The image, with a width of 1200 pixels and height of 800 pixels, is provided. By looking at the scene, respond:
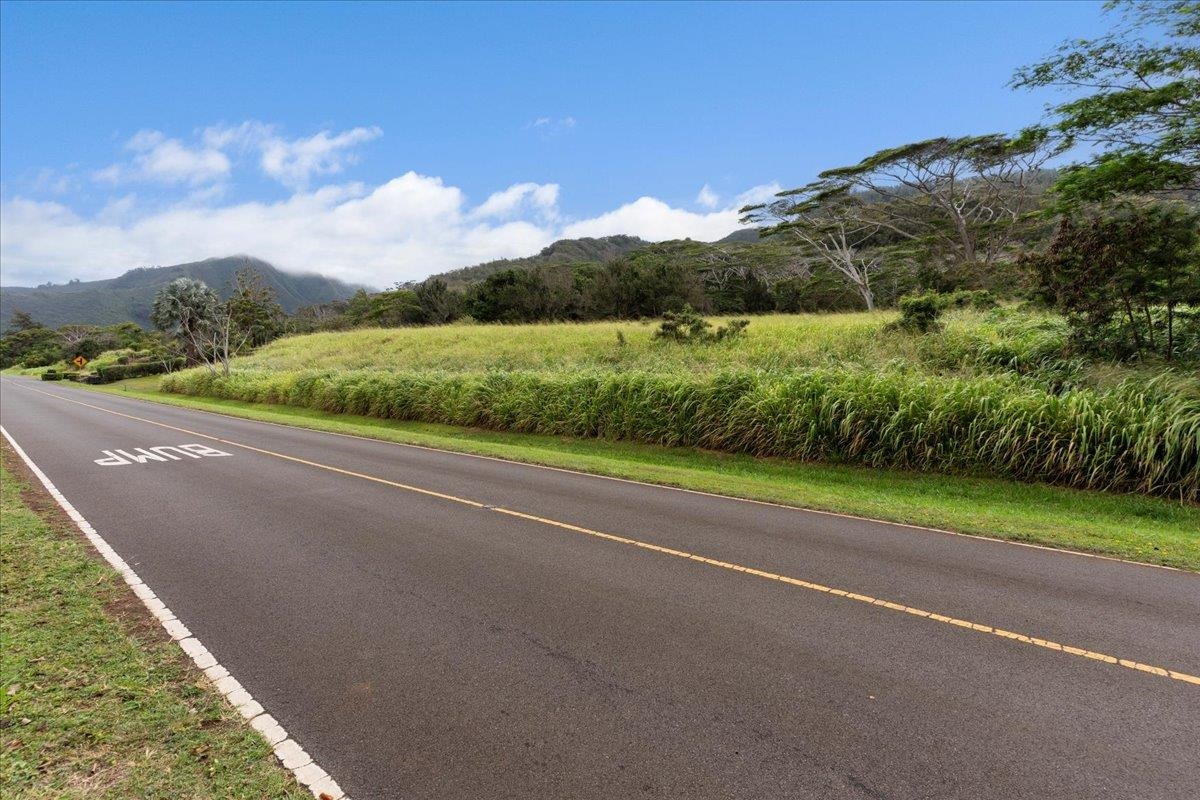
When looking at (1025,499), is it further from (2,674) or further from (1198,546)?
(2,674)

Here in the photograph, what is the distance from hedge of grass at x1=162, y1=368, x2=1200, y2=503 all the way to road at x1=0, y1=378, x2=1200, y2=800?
369cm

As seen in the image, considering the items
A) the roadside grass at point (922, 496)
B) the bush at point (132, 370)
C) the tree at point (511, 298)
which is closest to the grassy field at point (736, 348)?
the roadside grass at point (922, 496)

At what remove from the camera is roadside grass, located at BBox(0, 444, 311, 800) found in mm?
3039

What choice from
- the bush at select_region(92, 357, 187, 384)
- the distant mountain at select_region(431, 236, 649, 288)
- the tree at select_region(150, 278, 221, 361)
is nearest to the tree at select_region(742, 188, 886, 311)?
the tree at select_region(150, 278, 221, 361)

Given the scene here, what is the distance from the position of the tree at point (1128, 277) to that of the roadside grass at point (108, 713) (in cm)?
1458

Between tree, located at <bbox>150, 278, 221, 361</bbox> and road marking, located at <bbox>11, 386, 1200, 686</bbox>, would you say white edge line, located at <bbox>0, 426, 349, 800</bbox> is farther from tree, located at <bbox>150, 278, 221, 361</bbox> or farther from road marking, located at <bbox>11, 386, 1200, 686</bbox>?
tree, located at <bbox>150, 278, 221, 361</bbox>

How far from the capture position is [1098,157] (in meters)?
11.9

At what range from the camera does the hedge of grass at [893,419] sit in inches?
344

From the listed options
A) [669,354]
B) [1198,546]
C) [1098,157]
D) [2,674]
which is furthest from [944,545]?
[669,354]

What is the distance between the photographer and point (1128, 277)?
11.1 meters

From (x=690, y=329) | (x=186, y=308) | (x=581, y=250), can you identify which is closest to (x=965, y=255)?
(x=690, y=329)

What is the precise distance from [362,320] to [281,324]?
10.7m

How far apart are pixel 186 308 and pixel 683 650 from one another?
53458 mm

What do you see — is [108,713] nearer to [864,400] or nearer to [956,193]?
[864,400]
